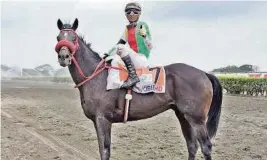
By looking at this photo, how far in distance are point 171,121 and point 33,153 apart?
6.00 metres

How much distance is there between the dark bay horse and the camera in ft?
19.2

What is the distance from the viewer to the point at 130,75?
19.8 ft

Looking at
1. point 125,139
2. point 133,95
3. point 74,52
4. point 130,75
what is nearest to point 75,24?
point 74,52

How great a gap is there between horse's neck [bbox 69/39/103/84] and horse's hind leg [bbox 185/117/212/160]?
1.80 metres

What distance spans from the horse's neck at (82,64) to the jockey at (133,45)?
1.31 feet

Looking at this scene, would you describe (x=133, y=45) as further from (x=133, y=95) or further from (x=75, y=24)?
(x=75, y=24)

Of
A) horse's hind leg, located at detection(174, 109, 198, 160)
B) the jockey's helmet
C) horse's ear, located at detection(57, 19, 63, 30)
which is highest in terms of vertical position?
the jockey's helmet

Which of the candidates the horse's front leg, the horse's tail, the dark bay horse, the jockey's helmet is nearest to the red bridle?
the dark bay horse

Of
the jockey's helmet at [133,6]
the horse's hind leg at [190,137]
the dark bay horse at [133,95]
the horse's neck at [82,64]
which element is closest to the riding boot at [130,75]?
the dark bay horse at [133,95]

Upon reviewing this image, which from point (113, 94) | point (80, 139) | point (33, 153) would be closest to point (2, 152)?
point (33, 153)

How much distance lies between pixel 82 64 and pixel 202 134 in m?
2.26

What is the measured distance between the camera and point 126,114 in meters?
5.99

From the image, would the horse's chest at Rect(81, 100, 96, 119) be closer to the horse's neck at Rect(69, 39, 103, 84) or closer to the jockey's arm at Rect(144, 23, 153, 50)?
the horse's neck at Rect(69, 39, 103, 84)

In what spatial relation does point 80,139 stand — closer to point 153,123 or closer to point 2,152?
point 2,152
